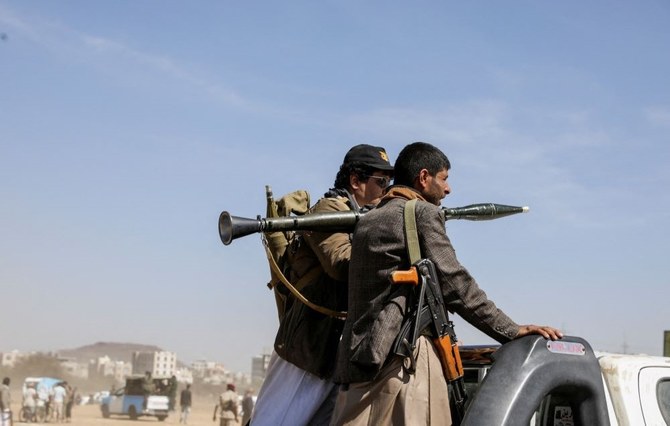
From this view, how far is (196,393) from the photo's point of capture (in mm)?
93438

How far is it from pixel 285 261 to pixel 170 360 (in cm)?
9010

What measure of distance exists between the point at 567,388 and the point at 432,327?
52 cm

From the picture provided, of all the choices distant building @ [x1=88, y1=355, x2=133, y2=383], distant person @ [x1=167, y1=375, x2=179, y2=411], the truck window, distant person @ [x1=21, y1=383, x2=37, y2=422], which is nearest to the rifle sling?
the truck window

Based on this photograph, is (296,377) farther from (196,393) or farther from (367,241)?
(196,393)

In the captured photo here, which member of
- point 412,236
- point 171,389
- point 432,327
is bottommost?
point 171,389

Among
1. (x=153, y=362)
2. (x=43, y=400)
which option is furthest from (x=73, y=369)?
(x=43, y=400)

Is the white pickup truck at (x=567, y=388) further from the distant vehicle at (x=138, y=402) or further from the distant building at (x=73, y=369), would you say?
the distant building at (x=73, y=369)

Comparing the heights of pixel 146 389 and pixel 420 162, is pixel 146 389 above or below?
below

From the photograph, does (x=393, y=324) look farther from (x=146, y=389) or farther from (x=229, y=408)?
(x=146, y=389)

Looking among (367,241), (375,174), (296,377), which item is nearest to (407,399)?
(367,241)

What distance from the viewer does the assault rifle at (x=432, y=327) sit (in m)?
3.87

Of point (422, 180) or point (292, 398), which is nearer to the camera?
point (422, 180)

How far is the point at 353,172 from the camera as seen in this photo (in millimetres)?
5074

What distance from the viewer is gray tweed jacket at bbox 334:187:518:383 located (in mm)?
3896
